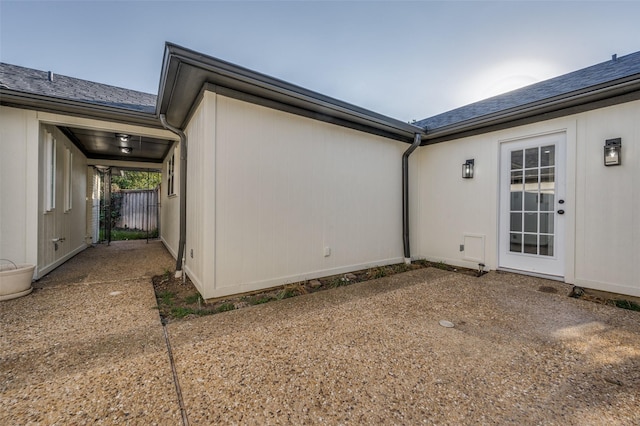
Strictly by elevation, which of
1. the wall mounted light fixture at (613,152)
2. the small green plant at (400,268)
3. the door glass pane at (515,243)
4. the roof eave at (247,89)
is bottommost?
the small green plant at (400,268)

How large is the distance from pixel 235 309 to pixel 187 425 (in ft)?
5.37

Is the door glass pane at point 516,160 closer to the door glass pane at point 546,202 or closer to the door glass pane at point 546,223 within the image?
the door glass pane at point 546,202

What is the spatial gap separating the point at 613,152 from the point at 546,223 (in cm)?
116

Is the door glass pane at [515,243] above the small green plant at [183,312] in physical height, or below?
above

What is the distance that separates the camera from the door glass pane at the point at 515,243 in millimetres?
4234

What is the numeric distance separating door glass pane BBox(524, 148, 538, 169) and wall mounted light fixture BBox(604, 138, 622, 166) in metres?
0.78

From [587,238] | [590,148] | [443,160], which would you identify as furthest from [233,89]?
[587,238]

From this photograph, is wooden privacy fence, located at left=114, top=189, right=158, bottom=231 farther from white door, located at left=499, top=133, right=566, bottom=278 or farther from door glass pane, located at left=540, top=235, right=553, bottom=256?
door glass pane, located at left=540, top=235, right=553, bottom=256

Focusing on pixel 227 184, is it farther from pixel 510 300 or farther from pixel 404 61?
pixel 404 61

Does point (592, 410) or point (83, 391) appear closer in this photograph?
point (592, 410)

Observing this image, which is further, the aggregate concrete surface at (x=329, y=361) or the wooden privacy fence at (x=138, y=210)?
the wooden privacy fence at (x=138, y=210)

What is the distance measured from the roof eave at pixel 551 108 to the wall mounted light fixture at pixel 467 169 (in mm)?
511

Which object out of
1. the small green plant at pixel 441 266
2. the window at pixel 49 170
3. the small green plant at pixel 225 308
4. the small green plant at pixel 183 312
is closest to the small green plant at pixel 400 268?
the small green plant at pixel 441 266

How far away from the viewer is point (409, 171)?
541cm
